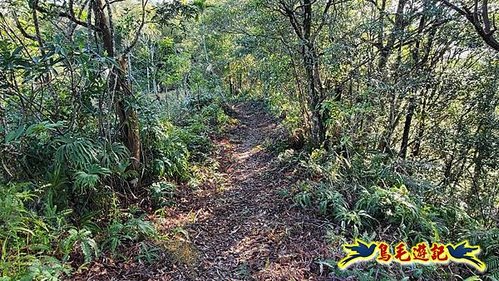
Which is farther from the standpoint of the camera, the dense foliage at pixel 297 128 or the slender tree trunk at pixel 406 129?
the slender tree trunk at pixel 406 129

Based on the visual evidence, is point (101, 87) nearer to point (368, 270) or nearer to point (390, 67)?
point (368, 270)

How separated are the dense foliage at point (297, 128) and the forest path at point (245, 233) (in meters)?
0.38

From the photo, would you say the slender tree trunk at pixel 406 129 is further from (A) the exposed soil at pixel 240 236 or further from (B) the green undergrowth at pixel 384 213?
(A) the exposed soil at pixel 240 236

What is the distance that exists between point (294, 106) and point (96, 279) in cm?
812

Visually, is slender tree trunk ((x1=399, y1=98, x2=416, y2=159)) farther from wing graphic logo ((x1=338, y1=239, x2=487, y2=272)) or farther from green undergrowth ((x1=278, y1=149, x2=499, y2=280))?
wing graphic logo ((x1=338, y1=239, x2=487, y2=272))

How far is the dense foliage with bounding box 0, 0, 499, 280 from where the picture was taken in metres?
3.46

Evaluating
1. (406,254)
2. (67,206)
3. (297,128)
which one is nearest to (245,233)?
(406,254)

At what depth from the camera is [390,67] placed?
612 centimetres

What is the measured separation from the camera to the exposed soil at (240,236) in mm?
3555

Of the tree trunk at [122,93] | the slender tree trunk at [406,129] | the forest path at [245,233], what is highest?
the tree trunk at [122,93]

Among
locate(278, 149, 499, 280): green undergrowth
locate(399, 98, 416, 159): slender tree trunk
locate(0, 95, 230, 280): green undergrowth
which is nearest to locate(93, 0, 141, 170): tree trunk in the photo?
locate(0, 95, 230, 280): green undergrowth

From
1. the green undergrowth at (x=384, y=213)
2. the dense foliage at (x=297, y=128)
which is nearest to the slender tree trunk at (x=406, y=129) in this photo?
the dense foliage at (x=297, y=128)

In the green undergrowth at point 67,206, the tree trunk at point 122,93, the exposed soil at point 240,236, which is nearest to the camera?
the green undergrowth at point 67,206

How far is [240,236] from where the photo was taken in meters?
4.50
